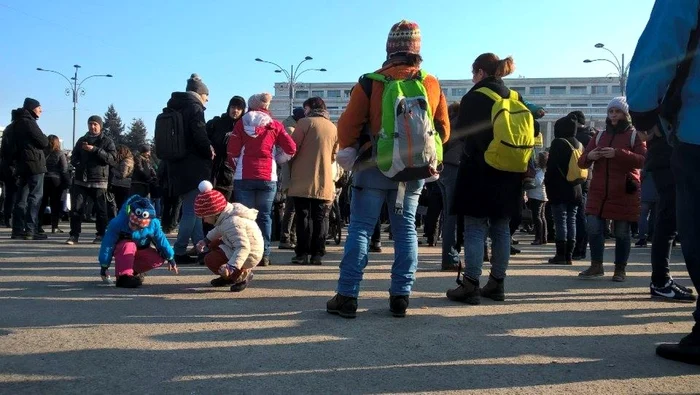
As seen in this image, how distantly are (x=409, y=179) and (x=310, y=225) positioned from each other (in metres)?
3.25

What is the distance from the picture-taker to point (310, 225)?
7.57m

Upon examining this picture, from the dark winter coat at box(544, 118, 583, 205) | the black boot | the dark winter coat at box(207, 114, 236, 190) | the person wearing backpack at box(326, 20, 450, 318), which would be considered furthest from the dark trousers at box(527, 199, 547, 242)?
the person wearing backpack at box(326, 20, 450, 318)

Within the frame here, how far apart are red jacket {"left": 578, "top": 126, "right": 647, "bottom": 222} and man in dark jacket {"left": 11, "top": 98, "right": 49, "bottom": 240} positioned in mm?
7919

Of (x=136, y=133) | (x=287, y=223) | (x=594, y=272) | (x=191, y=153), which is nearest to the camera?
(x=594, y=272)

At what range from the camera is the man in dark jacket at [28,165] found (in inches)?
395

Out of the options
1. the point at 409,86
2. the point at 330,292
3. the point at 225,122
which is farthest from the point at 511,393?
the point at 225,122

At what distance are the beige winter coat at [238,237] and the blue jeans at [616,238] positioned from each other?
339 cm

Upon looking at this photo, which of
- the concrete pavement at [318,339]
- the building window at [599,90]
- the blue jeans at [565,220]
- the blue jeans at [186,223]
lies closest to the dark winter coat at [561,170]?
the blue jeans at [565,220]

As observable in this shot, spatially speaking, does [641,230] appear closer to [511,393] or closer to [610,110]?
[610,110]

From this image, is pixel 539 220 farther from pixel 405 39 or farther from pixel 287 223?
pixel 405 39

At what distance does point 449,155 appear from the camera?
729 centimetres

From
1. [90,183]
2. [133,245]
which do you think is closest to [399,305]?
[133,245]

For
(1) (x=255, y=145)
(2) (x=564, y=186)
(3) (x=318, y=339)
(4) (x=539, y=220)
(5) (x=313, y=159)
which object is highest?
(1) (x=255, y=145)

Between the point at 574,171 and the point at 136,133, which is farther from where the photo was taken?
the point at 136,133
